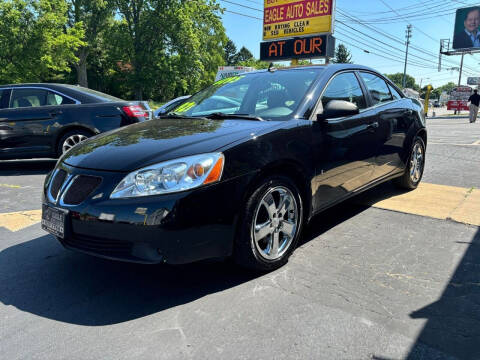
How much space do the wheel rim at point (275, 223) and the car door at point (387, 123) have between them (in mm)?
1539

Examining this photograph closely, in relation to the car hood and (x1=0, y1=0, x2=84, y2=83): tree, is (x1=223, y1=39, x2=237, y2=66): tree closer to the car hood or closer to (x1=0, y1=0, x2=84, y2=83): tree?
(x1=0, y1=0, x2=84, y2=83): tree

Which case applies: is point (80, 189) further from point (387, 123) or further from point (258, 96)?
point (387, 123)

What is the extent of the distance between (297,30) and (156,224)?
66.6 ft

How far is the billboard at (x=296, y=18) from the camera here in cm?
1938

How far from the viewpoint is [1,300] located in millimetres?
2486

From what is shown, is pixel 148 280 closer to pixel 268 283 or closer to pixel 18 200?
pixel 268 283

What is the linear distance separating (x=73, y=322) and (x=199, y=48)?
4091 cm

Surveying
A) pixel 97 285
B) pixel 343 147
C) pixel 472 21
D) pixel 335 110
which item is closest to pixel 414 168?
pixel 343 147

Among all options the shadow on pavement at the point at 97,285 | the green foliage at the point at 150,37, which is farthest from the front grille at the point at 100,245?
the green foliage at the point at 150,37

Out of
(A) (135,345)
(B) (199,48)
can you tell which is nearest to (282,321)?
(A) (135,345)

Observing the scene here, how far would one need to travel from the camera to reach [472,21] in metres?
42.7

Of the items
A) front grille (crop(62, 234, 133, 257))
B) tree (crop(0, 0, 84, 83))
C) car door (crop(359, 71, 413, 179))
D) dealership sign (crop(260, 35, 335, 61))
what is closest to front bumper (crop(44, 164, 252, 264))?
front grille (crop(62, 234, 133, 257))

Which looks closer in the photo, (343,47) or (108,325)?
(108,325)

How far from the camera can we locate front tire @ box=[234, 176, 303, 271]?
254 centimetres
